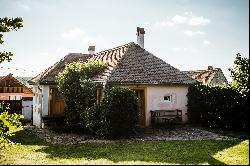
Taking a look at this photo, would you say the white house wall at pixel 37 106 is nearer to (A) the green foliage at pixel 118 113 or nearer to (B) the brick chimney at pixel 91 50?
(B) the brick chimney at pixel 91 50

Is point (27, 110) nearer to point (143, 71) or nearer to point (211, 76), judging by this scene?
point (143, 71)

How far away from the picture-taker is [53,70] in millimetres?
21516

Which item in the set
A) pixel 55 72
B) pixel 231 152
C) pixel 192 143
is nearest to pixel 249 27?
pixel 231 152

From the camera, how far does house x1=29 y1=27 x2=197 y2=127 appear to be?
62.0 ft

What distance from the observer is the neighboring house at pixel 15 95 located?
2662 centimetres

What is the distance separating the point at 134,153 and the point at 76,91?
22.7 feet

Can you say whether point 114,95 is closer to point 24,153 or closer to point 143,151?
point 143,151

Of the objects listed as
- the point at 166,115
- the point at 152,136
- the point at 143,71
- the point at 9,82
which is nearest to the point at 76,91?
the point at 152,136

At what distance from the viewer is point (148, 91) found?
19125mm

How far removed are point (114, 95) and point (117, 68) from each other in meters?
4.92

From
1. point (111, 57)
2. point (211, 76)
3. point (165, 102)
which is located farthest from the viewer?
point (211, 76)

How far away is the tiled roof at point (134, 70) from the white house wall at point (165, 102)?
0.53 m

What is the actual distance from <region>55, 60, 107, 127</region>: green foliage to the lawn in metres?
3.28

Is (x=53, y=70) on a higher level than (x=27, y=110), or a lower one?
higher
